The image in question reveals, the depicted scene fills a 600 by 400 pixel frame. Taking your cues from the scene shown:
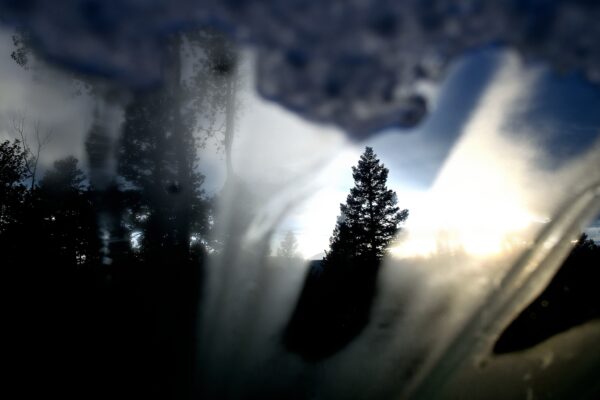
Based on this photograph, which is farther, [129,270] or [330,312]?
[129,270]

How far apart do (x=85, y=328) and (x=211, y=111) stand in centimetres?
1188

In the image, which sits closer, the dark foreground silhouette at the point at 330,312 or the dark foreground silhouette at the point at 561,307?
the dark foreground silhouette at the point at 561,307

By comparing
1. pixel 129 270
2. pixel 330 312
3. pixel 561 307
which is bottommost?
pixel 561 307

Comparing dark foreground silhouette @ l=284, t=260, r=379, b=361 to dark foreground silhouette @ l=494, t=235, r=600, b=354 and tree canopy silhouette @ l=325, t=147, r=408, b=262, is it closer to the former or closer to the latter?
dark foreground silhouette @ l=494, t=235, r=600, b=354

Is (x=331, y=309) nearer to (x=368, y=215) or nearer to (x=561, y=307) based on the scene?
(x=561, y=307)

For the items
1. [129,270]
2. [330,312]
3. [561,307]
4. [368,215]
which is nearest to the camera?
[561,307]

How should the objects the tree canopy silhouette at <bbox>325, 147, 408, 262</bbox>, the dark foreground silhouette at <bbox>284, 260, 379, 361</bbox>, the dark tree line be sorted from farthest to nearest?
the tree canopy silhouette at <bbox>325, 147, 408, 262</bbox> < the dark foreground silhouette at <bbox>284, 260, 379, 361</bbox> < the dark tree line

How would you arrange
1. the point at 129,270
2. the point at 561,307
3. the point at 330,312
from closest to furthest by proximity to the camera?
1. the point at 561,307
2. the point at 330,312
3. the point at 129,270

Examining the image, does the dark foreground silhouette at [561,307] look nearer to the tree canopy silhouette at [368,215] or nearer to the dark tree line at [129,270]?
the dark tree line at [129,270]

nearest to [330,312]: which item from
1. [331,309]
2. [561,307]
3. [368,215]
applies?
[331,309]

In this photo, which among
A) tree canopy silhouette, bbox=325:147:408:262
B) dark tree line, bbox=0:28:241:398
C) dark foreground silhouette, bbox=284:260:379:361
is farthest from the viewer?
tree canopy silhouette, bbox=325:147:408:262

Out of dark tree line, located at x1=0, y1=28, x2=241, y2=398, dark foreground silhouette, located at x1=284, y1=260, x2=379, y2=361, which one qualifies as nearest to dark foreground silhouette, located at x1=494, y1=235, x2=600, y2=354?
dark foreground silhouette, located at x1=284, y1=260, x2=379, y2=361

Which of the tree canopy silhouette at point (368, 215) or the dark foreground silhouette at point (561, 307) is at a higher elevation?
the tree canopy silhouette at point (368, 215)

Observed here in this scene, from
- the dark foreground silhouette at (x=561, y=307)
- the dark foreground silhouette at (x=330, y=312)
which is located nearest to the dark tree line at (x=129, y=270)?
the dark foreground silhouette at (x=330, y=312)
